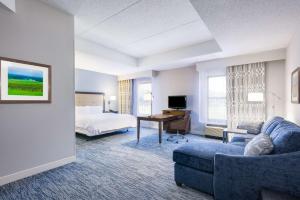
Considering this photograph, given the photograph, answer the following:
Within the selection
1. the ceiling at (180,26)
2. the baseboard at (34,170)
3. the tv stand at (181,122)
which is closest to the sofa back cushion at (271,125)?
the ceiling at (180,26)

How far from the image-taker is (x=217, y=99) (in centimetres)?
535

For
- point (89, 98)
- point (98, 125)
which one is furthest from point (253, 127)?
point (89, 98)

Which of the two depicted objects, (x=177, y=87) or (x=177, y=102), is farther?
(x=177, y=87)

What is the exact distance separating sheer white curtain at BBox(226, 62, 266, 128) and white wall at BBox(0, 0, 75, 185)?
4.28 m

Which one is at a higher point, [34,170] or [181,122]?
[181,122]

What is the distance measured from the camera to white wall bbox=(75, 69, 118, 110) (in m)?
6.55

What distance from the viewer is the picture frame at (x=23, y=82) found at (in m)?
2.22

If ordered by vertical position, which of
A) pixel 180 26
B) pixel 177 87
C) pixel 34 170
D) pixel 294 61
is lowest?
pixel 34 170

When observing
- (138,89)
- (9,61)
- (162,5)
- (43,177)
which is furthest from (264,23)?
(138,89)

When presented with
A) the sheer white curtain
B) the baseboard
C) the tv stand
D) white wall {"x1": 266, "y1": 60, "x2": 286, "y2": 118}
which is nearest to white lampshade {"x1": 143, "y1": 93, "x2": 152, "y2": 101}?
the tv stand

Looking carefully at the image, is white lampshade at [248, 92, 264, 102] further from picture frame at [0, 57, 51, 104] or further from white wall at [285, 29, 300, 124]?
picture frame at [0, 57, 51, 104]

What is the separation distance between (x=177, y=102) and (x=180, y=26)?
3.04m

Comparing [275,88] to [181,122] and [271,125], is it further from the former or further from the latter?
[181,122]

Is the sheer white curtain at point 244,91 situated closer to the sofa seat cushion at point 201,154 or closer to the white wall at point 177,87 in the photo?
the white wall at point 177,87
